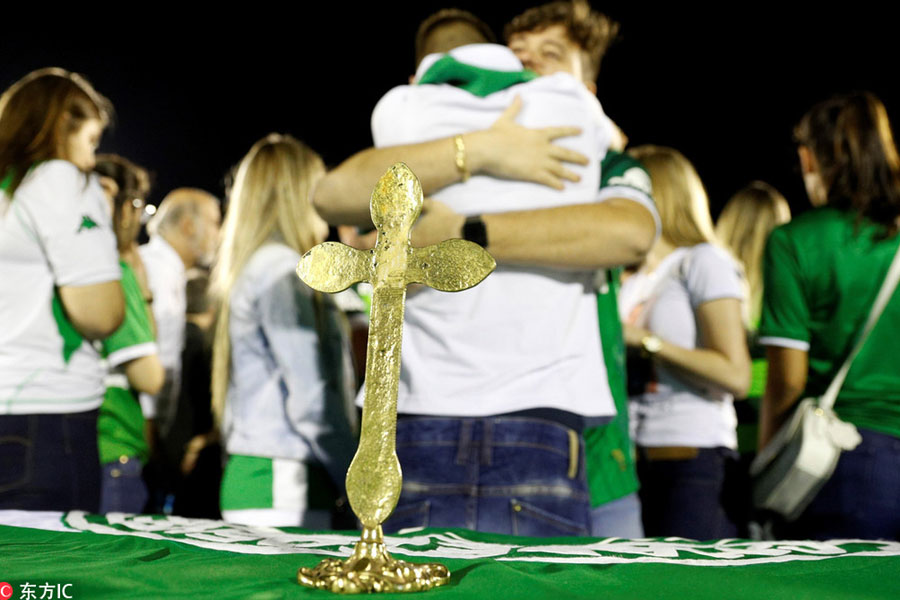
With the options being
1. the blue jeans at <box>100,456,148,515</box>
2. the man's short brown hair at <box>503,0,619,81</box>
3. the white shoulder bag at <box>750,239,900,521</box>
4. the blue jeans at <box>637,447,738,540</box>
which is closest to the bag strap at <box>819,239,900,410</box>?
the white shoulder bag at <box>750,239,900,521</box>

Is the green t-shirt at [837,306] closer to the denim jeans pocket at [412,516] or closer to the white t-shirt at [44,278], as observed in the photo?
the denim jeans pocket at [412,516]

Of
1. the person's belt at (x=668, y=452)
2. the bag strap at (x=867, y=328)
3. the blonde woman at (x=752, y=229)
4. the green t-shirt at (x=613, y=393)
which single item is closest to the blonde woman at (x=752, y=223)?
the blonde woman at (x=752, y=229)

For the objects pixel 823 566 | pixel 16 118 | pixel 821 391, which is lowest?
pixel 823 566

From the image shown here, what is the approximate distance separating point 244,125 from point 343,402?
15.6 ft

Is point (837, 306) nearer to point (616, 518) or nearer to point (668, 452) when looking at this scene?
point (668, 452)

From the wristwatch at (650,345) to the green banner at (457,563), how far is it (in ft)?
3.70

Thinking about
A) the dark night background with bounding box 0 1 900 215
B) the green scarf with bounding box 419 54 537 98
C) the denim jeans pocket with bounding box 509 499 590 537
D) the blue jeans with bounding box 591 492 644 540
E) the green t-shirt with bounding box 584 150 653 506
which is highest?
the dark night background with bounding box 0 1 900 215

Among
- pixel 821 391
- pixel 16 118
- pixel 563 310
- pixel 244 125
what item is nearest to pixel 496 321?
pixel 563 310

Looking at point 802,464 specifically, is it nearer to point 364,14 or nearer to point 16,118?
point 16,118

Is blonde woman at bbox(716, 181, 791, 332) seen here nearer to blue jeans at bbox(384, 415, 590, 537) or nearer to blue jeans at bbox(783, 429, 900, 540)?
blue jeans at bbox(783, 429, 900, 540)

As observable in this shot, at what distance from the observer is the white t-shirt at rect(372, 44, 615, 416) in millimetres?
1257

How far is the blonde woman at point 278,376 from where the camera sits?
2.02 meters

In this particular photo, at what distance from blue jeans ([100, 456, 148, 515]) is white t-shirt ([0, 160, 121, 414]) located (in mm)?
663

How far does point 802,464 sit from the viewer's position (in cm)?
177
